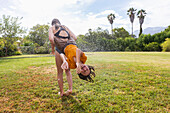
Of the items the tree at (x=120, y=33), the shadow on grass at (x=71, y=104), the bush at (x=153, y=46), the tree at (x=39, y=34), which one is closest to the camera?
the shadow on grass at (x=71, y=104)

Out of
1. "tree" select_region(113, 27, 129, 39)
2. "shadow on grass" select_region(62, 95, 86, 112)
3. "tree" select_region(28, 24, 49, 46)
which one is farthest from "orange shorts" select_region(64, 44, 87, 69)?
"tree" select_region(113, 27, 129, 39)

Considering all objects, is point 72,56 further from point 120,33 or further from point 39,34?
point 120,33

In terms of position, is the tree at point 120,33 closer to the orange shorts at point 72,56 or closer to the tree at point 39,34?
the tree at point 39,34

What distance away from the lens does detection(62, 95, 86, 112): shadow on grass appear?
2700mm

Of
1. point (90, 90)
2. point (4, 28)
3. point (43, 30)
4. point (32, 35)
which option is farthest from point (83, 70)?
point (32, 35)

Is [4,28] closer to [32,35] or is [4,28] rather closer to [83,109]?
[32,35]

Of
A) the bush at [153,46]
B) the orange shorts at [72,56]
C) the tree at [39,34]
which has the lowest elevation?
the orange shorts at [72,56]

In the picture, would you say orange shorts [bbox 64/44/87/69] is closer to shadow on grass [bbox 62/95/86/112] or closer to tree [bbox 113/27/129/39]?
shadow on grass [bbox 62/95/86/112]

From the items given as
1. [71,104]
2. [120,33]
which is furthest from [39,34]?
[71,104]

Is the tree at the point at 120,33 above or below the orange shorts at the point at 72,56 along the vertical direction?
above

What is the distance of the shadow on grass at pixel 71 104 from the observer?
2.70m

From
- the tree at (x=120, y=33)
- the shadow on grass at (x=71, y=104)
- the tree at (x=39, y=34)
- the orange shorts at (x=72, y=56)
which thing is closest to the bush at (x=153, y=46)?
the tree at (x=120, y=33)

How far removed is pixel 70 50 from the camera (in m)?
2.67

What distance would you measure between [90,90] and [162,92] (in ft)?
7.08
